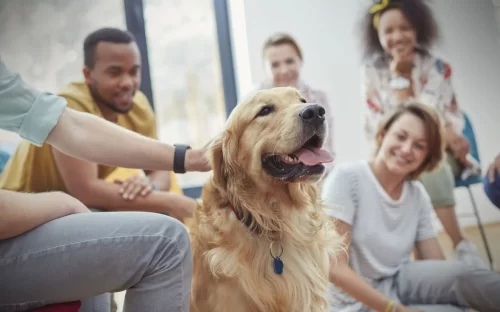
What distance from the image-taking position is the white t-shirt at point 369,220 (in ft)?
5.57

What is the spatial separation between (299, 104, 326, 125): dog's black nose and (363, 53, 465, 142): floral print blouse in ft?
3.32

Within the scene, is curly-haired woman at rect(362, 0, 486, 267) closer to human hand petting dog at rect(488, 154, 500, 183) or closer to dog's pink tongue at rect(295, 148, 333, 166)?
human hand petting dog at rect(488, 154, 500, 183)

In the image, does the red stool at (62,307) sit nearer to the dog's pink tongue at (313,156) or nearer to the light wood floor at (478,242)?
the dog's pink tongue at (313,156)

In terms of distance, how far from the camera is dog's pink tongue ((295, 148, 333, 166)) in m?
1.26

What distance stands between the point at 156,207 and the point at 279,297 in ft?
2.97

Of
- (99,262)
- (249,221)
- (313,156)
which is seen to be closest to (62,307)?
(99,262)

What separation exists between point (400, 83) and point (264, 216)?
1.34 metres

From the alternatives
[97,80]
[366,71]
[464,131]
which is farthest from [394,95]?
[97,80]

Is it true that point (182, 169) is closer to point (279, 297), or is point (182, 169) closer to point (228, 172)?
point (228, 172)

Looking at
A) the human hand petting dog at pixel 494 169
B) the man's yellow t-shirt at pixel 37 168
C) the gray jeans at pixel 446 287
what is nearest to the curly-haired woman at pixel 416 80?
the human hand petting dog at pixel 494 169

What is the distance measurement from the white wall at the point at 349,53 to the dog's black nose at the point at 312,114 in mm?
1144

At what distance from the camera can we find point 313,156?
1277 millimetres

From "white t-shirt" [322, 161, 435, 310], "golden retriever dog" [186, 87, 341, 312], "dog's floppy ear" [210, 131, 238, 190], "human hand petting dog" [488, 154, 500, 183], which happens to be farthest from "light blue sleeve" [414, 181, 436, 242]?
"dog's floppy ear" [210, 131, 238, 190]

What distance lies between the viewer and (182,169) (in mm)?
1338
